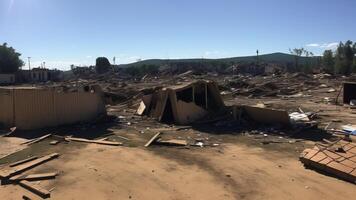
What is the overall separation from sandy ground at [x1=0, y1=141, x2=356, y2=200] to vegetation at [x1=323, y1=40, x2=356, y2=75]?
186ft

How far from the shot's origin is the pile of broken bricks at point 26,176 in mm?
7453

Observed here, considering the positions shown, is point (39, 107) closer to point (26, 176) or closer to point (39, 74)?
point (26, 176)

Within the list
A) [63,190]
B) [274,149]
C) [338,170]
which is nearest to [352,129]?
[274,149]

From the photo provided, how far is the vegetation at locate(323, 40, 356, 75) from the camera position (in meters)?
65.1

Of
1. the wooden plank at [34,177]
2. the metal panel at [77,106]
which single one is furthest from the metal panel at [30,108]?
the wooden plank at [34,177]

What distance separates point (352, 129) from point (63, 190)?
1006cm

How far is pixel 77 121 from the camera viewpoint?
16297 mm

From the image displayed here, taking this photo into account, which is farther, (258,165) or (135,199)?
(258,165)

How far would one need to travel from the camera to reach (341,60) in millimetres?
69500

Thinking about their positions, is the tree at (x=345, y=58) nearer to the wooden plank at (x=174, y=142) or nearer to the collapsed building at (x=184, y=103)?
the collapsed building at (x=184, y=103)

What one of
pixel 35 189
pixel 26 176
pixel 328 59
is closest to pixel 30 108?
pixel 26 176

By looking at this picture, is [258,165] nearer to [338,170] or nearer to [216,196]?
[338,170]

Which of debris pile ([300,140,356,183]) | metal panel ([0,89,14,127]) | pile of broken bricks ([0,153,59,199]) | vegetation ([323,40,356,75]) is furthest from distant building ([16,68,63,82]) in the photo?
debris pile ([300,140,356,183])

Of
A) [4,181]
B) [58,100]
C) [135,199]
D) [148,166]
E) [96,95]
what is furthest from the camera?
[96,95]
